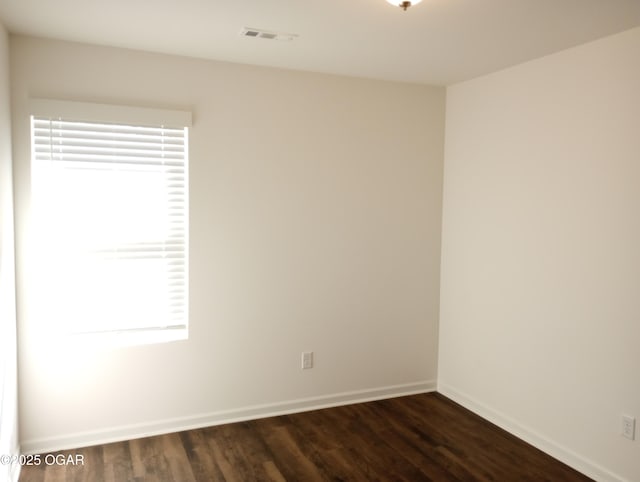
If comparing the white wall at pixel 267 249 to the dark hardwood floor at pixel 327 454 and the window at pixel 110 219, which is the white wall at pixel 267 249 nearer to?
the window at pixel 110 219

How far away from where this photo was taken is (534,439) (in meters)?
3.39

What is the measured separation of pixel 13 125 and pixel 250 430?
235 centimetres

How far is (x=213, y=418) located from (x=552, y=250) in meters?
2.45

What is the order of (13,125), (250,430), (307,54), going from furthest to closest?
1. (250,430)
2. (307,54)
3. (13,125)

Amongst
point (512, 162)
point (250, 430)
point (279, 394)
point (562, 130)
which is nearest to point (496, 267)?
point (512, 162)

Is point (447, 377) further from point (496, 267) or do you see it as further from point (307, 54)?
point (307, 54)

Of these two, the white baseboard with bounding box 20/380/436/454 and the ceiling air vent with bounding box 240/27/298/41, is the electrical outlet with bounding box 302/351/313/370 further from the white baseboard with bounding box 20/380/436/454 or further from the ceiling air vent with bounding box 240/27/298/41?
the ceiling air vent with bounding box 240/27/298/41

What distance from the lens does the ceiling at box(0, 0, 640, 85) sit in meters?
2.46

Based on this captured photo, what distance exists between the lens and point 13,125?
9.85 ft

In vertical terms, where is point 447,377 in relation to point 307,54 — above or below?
below

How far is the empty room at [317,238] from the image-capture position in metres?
2.83

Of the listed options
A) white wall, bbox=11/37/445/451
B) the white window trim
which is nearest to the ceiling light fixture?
white wall, bbox=11/37/445/451

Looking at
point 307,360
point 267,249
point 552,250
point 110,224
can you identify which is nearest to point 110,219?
point 110,224

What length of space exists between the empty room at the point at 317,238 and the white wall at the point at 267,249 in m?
0.02
